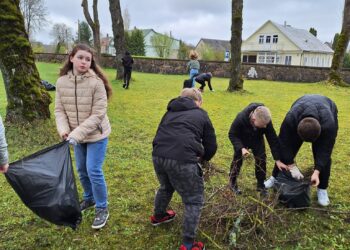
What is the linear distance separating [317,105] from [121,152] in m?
3.37

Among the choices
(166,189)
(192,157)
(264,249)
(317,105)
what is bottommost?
(264,249)

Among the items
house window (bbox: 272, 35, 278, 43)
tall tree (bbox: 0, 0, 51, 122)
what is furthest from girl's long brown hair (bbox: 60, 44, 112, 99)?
house window (bbox: 272, 35, 278, 43)

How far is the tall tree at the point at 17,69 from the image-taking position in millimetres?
5745

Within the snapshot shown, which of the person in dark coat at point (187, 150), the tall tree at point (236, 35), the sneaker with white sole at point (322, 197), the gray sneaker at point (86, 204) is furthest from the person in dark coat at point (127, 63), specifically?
the person in dark coat at point (187, 150)

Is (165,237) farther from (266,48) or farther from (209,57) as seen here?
(266,48)

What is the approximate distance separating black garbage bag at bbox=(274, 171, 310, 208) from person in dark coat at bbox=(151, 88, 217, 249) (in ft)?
3.99

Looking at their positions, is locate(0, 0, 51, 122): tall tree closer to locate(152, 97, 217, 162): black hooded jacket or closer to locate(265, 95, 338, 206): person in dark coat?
locate(152, 97, 217, 162): black hooded jacket

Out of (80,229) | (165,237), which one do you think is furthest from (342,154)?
(80,229)

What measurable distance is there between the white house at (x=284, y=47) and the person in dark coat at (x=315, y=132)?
44457 mm

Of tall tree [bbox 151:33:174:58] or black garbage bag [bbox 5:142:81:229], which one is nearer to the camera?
black garbage bag [bbox 5:142:81:229]

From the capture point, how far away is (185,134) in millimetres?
2848

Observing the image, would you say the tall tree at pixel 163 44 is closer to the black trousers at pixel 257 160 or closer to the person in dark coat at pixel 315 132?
the black trousers at pixel 257 160

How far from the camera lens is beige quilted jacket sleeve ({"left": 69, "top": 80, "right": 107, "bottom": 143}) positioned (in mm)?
3092

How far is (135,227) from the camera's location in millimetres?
3498
